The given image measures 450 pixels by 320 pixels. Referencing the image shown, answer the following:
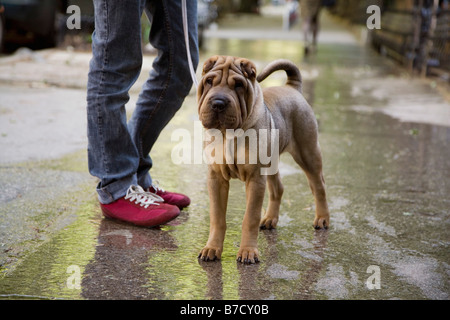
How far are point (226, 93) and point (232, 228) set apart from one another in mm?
1040

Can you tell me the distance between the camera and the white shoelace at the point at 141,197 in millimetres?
3439

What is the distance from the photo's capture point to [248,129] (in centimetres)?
286

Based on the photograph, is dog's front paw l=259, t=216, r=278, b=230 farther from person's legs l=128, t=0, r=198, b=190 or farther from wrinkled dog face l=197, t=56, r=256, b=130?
wrinkled dog face l=197, t=56, r=256, b=130

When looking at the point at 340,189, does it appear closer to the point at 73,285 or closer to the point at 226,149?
the point at 226,149

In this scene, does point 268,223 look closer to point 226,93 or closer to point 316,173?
point 316,173

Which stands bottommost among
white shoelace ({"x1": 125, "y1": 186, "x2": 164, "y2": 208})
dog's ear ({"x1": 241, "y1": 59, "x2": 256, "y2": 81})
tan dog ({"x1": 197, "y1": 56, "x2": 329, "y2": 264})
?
white shoelace ({"x1": 125, "y1": 186, "x2": 164, "y2": 208})


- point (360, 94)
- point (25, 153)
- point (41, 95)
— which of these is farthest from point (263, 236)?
point (360, 94)

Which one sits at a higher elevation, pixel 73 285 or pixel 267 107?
pixel 267 107

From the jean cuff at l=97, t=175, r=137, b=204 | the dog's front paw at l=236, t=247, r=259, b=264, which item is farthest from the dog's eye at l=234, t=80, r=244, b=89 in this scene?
the jean cuff at l=97, t=175, r=137, b=204

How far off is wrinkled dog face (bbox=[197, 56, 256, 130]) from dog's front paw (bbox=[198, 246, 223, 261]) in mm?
625

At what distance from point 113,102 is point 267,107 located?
861 mm

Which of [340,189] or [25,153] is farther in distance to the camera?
[25,153]

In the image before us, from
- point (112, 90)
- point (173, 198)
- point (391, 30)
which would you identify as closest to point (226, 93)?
point (112, 90)

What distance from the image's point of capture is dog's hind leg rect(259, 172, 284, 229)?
348 centimetres
